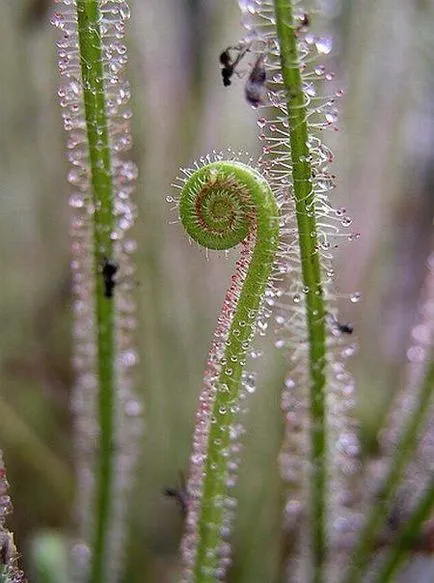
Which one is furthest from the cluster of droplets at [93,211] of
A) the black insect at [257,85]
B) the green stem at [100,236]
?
the black insect at [257,85]

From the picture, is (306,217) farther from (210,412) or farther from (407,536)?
(407,536)

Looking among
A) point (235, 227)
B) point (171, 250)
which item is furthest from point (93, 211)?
point (171, 250)

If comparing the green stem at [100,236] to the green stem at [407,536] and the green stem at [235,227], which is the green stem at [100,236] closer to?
the green stem at [235,227]

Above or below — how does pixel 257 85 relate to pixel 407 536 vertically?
above

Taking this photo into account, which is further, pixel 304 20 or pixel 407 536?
pixel 407 536

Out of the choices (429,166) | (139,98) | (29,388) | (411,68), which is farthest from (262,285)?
(429,166)

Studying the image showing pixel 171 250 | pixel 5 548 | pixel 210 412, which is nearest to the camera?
pixel 5 548
